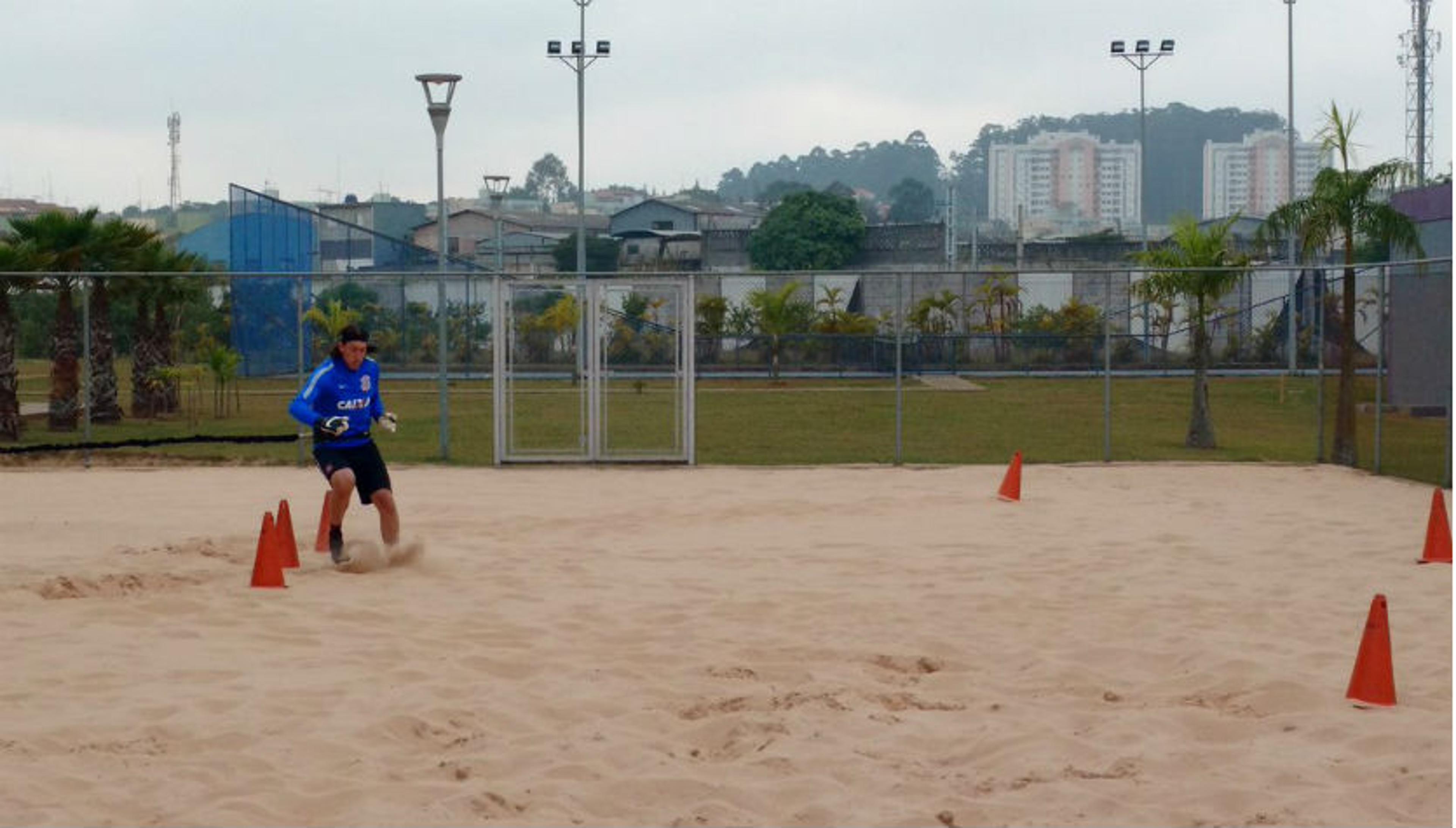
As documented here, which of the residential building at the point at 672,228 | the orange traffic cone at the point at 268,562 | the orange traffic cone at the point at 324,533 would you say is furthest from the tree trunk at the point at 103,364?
A: the residential building at the point at 672,228

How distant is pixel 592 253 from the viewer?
8450 cm

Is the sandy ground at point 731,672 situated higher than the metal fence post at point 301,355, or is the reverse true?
the metal fence post at point 301,355

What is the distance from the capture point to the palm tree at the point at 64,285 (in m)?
25.4

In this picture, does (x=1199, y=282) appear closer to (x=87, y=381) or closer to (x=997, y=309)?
(x=87, y=381)

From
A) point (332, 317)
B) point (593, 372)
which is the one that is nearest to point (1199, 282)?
point (593, 372)

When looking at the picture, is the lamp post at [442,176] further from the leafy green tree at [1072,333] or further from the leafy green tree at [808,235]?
the leafy green tree at [808,235]

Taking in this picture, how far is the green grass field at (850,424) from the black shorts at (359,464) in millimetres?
8959

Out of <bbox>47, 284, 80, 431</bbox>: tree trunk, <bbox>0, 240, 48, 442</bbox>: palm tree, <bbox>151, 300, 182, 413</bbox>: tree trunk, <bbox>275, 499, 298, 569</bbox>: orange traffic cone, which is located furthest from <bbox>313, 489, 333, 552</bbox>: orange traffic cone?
<bbox>151, 300, 182, 413</bbox>: tree trunk

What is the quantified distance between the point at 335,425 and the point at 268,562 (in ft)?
4.19

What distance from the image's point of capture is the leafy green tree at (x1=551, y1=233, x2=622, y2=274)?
7900 centimetres

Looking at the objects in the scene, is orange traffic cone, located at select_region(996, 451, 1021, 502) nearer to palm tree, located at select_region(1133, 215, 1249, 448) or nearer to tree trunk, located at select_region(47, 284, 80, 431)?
palm tree, located at select_region(1133, 215, 1249, 448)

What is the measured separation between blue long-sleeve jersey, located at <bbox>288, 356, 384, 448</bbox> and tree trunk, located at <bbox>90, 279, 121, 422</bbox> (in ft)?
50.3

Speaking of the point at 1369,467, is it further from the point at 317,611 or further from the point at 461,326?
the point at 461,326

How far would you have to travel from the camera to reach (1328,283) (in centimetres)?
3647
